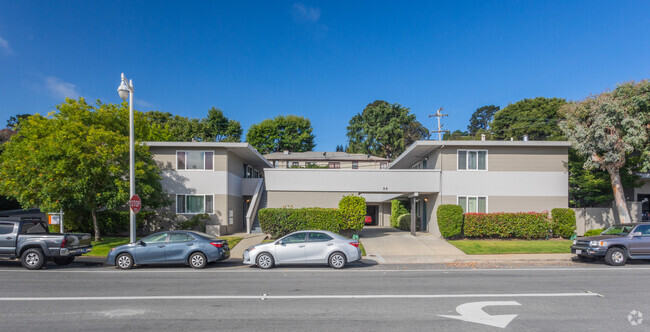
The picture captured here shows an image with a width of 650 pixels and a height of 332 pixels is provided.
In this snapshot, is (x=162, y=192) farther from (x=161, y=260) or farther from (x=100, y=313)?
(x=100, y=313)

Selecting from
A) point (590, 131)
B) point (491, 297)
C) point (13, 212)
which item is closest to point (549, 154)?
point (590, 131)

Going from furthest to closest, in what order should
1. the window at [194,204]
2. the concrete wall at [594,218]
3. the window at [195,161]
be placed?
the window at [195,161]
the window at [194,204]
the concrete wall at [594,218]

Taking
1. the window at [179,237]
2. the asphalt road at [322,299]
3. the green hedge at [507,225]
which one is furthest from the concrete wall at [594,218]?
the window at [179,237]

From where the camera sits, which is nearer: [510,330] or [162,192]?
[510,330]

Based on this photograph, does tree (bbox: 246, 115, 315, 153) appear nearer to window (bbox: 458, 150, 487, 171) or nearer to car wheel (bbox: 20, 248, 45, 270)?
window (bbox: 458, 150, 487, 171)

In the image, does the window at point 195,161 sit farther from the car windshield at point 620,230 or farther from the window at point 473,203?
the car windshield at point 620,230

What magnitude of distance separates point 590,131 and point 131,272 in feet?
71.5

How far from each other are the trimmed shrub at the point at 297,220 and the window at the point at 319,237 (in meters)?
7.14

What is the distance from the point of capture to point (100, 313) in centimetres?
780

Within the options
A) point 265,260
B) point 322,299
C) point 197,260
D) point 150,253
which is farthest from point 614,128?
point 150,253

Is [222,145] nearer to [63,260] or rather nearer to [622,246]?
[63,260]

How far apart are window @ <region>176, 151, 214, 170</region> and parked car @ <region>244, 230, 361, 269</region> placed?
11.7 meters

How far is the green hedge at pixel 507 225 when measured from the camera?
831 inches

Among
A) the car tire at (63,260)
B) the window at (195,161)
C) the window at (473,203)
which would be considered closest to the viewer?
the car tire at (63,260)
